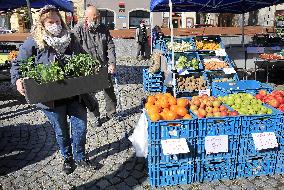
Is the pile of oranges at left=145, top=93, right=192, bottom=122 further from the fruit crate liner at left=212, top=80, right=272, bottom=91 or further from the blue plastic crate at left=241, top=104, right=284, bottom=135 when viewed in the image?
the fruit crate liner at left=212, top=80, right=272, bottom=91

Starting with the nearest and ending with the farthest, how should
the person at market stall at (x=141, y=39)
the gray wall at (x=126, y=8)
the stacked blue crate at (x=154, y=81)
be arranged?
the stacked blue crate at (x=154, y=81) < the person at market stall at (x=141, y=39) < the gray wall at (x=126, y=8)

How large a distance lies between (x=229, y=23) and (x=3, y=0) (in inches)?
1130

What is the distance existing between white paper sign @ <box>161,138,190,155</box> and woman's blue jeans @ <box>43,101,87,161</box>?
3.52 feet

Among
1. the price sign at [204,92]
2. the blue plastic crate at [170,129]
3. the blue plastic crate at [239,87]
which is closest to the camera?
the blue plastic crate at [170,129]

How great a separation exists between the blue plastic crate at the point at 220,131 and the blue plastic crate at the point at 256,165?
0.70ft

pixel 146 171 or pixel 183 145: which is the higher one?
pixel 183 145

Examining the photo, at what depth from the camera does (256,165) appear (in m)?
4.23

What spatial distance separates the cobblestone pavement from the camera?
13.5 ft

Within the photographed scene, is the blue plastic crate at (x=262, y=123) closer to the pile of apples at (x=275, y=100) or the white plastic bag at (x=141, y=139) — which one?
the pile of apples at (x=275, y=100)

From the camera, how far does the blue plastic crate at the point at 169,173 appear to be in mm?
3951

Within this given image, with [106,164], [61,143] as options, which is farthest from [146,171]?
[61,143]

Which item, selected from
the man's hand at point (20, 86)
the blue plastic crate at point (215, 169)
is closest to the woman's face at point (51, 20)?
the man's hand at point (20, 86)

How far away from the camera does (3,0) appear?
31.5 ft

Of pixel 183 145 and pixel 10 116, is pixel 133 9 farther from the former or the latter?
pixel 183 145
